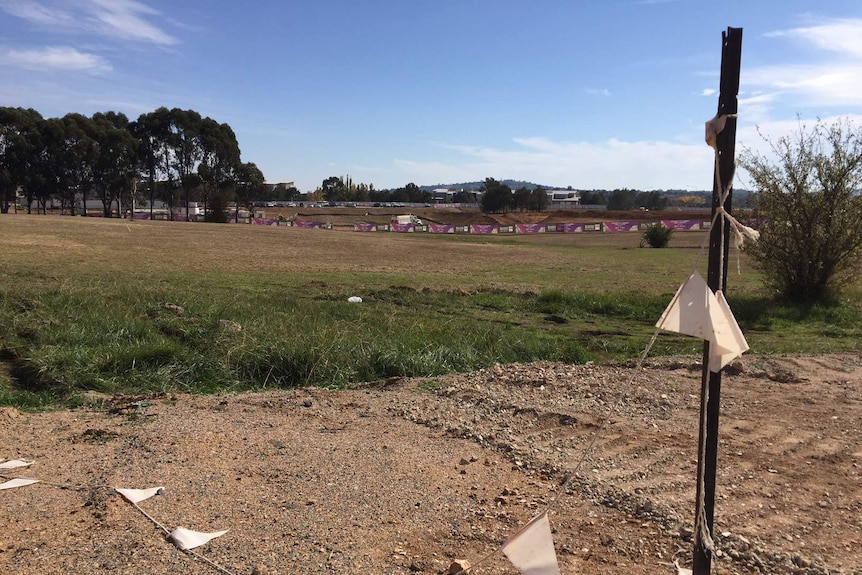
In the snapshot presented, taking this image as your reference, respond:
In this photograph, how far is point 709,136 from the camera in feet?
9.65

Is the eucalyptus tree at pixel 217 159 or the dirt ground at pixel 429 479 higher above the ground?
the eucalyptus tree at pixel 217 159

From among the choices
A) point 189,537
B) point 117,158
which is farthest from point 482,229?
point 189,537

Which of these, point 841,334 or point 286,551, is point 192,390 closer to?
point 286,551

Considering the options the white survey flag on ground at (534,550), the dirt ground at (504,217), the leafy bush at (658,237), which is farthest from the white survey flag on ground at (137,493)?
the dirt ground at (504,217)

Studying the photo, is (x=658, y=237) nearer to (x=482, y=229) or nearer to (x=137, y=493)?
(x=482, y=229)

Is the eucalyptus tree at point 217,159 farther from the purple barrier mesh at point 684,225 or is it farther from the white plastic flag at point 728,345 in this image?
→ the white plastic flag at point 728,345

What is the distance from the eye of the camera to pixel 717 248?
2887 mm

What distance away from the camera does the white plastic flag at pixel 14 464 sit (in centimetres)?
527

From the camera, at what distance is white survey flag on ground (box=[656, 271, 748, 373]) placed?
281cm

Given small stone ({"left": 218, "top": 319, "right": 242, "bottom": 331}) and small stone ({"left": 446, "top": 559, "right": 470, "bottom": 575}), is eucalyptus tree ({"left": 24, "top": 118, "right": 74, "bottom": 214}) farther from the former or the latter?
small stone ({"left": 446, "top": 559, "right": 470, "bottom": 575})

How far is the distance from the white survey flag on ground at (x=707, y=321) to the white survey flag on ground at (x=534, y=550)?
3.87 feet

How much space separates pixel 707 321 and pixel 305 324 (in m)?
8.92

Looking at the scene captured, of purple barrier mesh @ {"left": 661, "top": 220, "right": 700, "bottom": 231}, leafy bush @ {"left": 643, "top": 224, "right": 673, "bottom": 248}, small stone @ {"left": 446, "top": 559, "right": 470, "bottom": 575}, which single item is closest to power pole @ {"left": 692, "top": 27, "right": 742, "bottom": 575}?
small stone @ {"left": 446, "top": 559, "right": 470, "bottom": 575}

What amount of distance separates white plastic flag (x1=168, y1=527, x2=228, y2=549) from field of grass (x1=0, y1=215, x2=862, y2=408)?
129 inches
